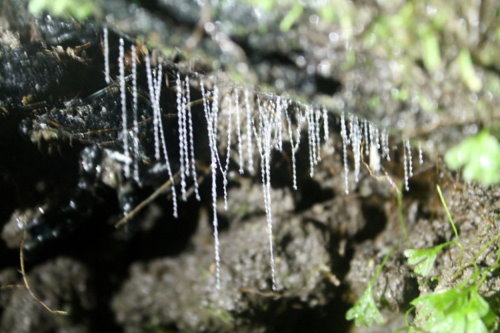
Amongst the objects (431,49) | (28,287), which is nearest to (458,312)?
(431,49)

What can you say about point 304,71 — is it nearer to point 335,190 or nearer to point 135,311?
point 335,190

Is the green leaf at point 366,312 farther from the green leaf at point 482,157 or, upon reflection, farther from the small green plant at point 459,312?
the green leaf at point 482,157

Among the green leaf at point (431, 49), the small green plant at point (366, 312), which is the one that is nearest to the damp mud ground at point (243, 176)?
the green leaf at point (431, 49)

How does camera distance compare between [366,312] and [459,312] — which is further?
[366,312]

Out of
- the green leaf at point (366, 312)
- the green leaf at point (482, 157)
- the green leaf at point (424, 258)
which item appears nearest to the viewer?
the green leaf at point (482, 157)

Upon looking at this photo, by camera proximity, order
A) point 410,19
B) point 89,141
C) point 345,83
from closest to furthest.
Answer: point 410,19
point 345,83
point 89,141

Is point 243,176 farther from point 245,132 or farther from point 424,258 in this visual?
point 424,258

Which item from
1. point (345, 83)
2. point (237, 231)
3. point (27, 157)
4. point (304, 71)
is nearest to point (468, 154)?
point (345, 83)
